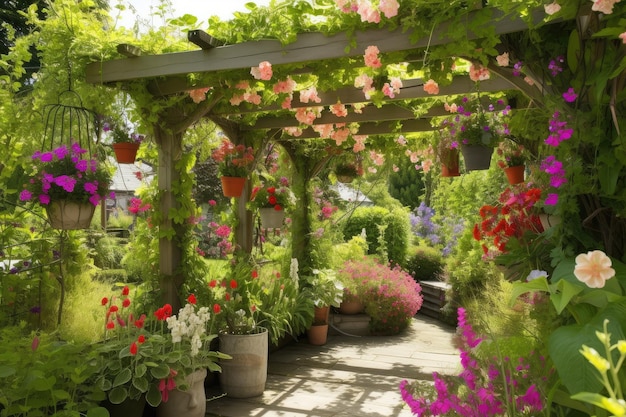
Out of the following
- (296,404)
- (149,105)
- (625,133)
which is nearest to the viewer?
(625,133)

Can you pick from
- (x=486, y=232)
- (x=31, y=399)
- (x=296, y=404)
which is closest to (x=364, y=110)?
(x=486, y=232)

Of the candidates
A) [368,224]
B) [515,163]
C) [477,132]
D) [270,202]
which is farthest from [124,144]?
[368,224]

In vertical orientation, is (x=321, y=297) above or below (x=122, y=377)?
above

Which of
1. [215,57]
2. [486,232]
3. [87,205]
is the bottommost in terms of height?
[486,232]

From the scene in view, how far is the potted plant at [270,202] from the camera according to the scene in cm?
532

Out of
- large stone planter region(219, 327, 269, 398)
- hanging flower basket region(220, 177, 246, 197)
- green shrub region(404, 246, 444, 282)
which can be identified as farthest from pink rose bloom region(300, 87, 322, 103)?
green shrub region(404, 246, 444, 282)

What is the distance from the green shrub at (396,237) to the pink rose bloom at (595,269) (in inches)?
316

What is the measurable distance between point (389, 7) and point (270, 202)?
313 cm

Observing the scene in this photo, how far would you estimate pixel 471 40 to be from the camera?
2.52 meters

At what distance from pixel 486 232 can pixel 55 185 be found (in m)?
2.46

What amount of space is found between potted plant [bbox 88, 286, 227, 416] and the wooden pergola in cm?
63

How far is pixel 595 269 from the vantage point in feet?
4.73

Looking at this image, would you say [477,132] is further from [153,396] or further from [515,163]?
[153,396]

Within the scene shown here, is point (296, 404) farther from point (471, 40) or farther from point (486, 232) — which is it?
point (471, 40)
